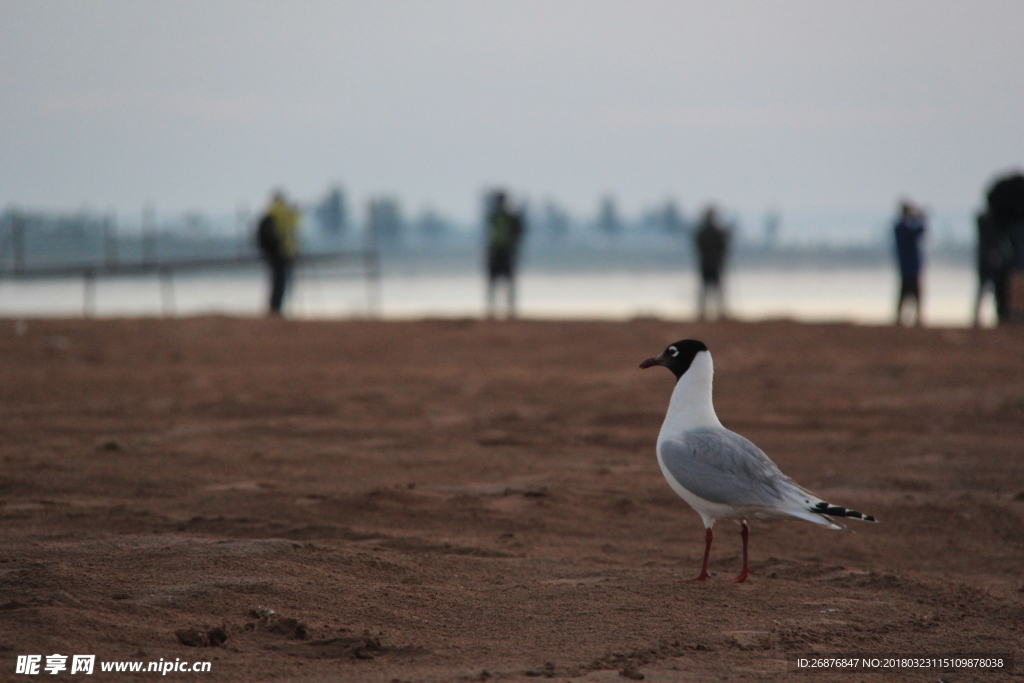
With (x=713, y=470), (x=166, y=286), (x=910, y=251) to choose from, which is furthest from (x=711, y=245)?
(x=713, y=470)

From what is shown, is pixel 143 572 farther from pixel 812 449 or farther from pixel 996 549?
pixel 812 449

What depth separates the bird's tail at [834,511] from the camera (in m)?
5.50

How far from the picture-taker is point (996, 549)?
717 centimetres

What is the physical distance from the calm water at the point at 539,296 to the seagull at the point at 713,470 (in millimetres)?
15127

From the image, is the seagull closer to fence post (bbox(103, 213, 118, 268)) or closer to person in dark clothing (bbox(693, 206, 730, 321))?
person in dark clothing (bbox(693, 206, 730, 321))

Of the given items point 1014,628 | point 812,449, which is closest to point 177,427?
point 812,449

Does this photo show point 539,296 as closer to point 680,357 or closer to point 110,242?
point 110,242

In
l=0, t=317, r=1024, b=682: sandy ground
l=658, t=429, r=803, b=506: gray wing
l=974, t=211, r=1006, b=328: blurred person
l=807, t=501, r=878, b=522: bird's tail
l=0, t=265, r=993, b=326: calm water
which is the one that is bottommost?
l=0, t=317, r=1024, b=682: sandy ground

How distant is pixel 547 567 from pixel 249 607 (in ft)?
5.95

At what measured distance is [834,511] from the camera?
5.61 metres

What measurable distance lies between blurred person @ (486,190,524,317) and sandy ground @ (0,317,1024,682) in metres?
7.51

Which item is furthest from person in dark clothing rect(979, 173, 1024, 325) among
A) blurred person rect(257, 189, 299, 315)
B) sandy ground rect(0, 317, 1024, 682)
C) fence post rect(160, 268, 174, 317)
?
fence post rect(160, 268, 174, 317)

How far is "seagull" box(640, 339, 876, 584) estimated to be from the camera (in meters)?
5.84

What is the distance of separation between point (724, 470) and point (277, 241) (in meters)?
16.4
